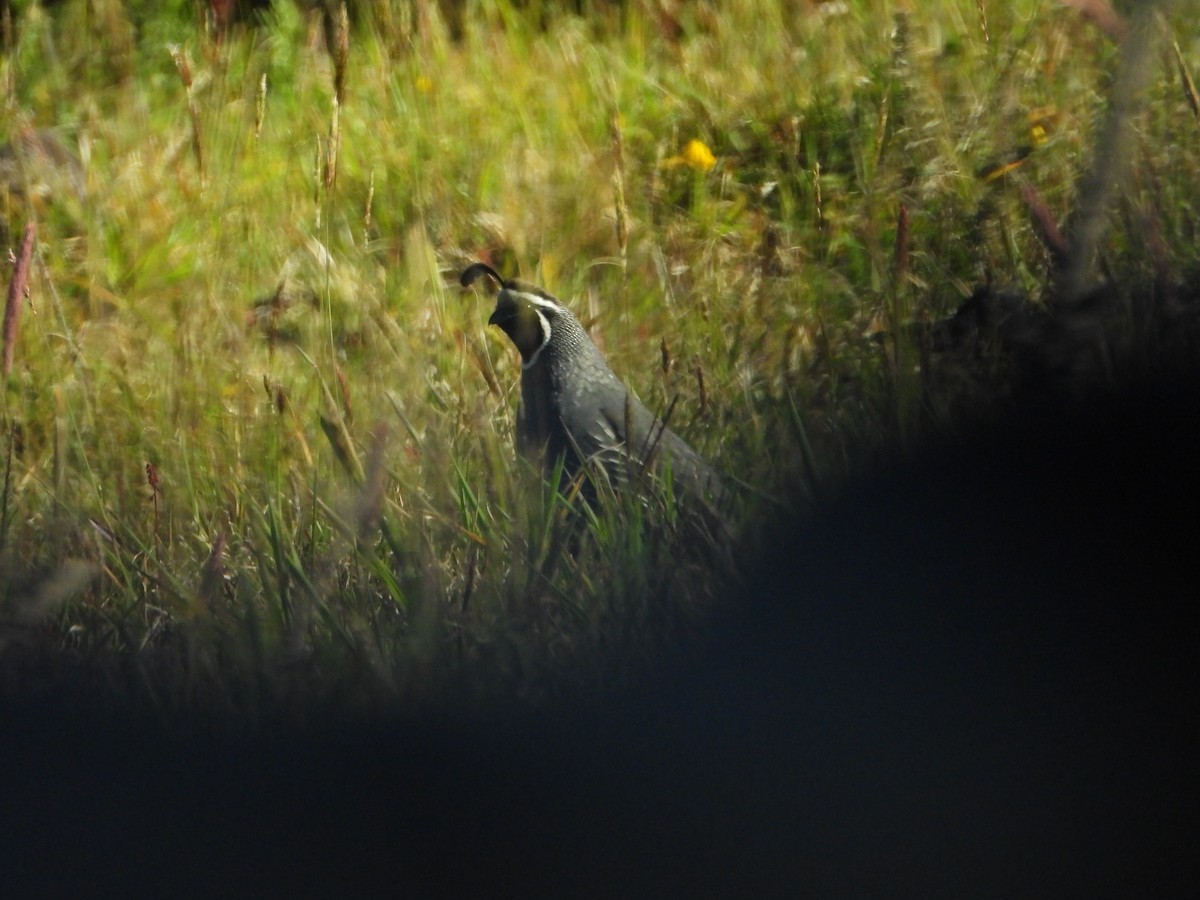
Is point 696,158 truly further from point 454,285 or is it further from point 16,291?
point 16,291

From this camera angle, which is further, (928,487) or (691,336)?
(691,336)

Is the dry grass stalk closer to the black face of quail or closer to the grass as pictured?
the grass

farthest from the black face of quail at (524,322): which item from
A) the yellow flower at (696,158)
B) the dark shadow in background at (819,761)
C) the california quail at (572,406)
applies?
the dark shadow in background at (819,761)

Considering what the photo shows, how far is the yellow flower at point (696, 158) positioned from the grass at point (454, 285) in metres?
0.01

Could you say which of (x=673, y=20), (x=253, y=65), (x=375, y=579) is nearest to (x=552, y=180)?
(x=673, y=20)

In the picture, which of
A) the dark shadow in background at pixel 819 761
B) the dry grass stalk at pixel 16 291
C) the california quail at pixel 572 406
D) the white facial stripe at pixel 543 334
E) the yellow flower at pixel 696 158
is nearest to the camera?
the dark shadow in background at pixel 819 761

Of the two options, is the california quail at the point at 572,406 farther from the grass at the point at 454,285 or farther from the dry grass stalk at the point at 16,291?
the dry grass stalk at the point at 16,291

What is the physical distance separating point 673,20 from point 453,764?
8.87 feet

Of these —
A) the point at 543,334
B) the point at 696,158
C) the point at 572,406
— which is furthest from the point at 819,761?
the point at 696,158

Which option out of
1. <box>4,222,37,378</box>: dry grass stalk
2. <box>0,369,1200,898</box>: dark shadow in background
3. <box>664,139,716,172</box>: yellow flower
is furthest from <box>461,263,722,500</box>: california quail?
<box>4,222,37,378</box>: dry grass stalk

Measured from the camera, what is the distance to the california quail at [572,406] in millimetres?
2459

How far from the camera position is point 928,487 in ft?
7.29

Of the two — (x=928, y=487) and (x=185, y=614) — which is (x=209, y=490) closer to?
(x=185, y=614)

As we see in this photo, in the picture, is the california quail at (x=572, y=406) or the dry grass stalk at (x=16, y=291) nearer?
the dry grass stalk at (x=16, y=291)
